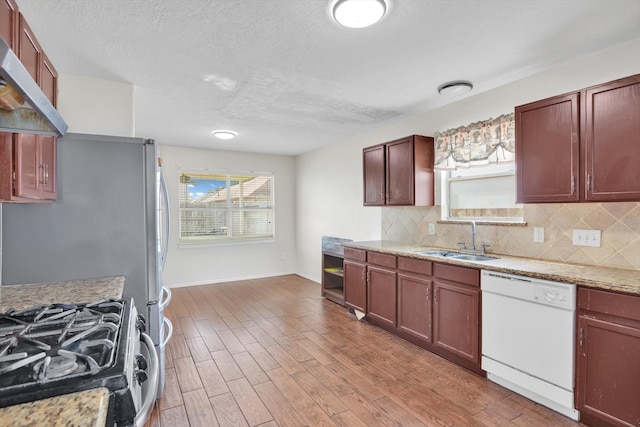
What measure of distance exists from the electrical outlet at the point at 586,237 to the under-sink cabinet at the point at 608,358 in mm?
618

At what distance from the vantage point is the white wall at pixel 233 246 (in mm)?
5297

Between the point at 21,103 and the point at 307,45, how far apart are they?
1.59 metres

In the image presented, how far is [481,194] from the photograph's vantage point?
313 cm

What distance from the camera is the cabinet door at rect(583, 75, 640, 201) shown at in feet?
6.11

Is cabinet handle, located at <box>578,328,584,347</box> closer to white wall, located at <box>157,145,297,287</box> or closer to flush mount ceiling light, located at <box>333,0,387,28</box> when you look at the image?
flush mount ceiling light, located at <box>333,0,387,28</box>

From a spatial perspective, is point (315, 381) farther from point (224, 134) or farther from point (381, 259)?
point (224, 134)

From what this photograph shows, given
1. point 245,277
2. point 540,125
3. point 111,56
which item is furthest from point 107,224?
point 245,277

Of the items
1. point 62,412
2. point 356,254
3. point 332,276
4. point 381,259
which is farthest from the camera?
point 332,276

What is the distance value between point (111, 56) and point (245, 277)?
4.36 metres

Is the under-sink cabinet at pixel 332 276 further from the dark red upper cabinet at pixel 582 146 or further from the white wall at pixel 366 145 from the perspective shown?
the dark red upper cabinet at pixel 582 146

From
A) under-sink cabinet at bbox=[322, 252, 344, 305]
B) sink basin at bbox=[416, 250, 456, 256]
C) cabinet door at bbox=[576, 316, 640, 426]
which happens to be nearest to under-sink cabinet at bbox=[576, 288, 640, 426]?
cabinet door at bbox=[576, 316, 640, 426]

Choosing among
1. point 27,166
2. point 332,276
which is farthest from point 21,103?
point 332,276

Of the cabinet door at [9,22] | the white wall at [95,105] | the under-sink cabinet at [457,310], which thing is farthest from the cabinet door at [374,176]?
the cabinet door at [9,22]

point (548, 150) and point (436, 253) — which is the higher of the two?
point (548, 150)
